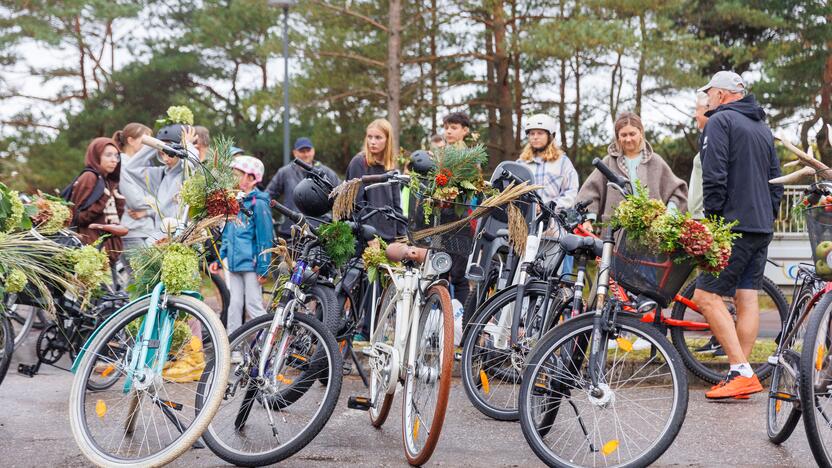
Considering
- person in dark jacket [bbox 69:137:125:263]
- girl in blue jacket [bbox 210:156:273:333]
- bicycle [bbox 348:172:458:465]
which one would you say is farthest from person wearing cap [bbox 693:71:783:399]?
person in dark jacket [bbox 69:137:125:263]

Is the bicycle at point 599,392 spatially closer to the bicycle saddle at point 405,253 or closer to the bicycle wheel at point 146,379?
the bicycle saddle at point 405,253

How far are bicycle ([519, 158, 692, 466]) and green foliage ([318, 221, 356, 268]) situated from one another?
1.27 m

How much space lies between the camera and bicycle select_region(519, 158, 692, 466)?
3.99 meters

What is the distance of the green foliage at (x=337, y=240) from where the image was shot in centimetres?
492

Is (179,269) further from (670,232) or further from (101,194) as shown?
(101,194)

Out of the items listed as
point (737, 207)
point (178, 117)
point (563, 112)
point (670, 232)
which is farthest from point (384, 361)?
point (563, 112)

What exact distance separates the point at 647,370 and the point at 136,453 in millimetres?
2590

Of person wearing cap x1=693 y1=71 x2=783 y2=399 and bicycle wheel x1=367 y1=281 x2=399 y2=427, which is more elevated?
person wearing cap x1=693 y1=71 x2=783 y2=399

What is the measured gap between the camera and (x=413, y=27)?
20.3m

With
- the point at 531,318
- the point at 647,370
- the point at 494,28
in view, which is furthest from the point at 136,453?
the point at 494,28

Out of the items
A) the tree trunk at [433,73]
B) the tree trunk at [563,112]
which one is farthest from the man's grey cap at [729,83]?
the tree trunk at [563,112]

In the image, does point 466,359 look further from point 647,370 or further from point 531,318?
point 647,370

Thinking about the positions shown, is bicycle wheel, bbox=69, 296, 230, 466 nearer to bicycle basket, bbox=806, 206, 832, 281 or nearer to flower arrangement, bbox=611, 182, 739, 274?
flower arrangement, bbox=611, 182, 739, 274

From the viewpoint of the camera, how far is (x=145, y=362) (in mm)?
4309
